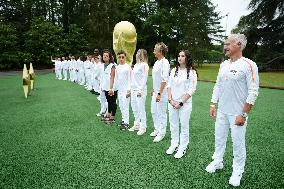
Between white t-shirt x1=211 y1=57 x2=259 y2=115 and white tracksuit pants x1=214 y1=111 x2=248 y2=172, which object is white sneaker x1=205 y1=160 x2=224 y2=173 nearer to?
white tracksuit pants x1=214 y1=111 x2=248 y2=172

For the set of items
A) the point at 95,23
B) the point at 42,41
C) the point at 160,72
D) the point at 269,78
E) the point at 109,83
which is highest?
the point at 95,23

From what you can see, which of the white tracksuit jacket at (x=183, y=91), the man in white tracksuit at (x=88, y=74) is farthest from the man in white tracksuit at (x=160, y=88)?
the man in white tracksuit at (x=88, y=74)

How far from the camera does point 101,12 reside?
1355 inches

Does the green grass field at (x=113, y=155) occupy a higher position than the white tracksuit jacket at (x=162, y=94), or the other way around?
the white tracksuit jacket at (x=162, y=94)

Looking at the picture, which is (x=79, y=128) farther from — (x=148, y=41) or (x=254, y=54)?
(x=148, y=41)

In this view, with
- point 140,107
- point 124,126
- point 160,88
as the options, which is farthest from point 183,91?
point 124,126

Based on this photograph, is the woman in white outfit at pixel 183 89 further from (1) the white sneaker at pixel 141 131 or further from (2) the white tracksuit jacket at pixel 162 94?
(1) the white sneaker at pixel 141 131

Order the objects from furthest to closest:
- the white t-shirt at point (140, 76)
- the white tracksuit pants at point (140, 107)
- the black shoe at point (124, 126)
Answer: the black shoe at point (124, 126), the white tracksuit pants at point (140, 107), the white t-shirt at point (140, 76)

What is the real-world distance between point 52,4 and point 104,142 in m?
38.8

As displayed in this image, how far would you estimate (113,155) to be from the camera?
516 cm

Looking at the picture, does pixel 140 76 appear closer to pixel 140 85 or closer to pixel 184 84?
pixel 140 85

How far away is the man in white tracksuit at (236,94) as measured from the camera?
3.72m

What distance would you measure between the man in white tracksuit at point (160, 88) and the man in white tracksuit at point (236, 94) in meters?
1.67

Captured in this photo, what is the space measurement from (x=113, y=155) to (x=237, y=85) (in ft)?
8.28
